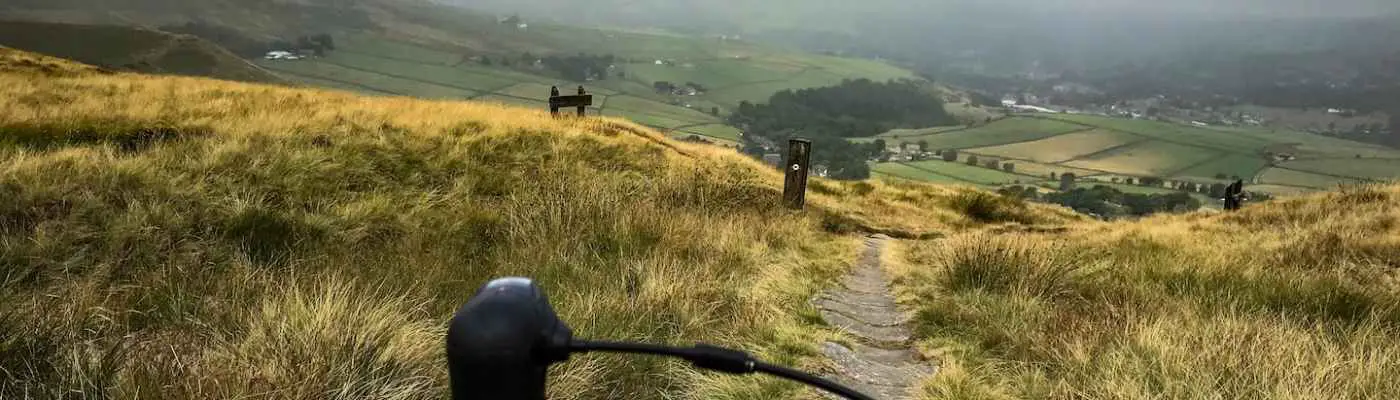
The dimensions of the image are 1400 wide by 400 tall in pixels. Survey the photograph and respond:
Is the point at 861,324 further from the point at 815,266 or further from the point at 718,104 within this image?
the point at 718,104

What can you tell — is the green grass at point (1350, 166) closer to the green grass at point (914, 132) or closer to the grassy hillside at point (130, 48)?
the green grass at point (914, 132)

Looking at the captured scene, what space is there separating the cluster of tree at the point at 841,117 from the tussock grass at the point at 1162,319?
1828 inches

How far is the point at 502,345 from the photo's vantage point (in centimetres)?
118

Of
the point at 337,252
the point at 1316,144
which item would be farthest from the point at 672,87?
the point at 337,252

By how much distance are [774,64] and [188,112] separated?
167 meters

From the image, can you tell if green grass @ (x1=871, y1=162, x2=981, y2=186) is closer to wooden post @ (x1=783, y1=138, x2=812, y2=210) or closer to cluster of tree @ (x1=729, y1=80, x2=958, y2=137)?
cluster of tree @ (x1=729, y1=80, x2=958, y2=137)

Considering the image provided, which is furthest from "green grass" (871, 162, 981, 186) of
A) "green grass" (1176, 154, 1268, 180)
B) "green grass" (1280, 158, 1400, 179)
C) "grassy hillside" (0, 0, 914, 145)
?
"green grass" (1280, 158, 1400, 179)

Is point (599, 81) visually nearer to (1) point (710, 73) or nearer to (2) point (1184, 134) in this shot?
(1) point (710, 73)

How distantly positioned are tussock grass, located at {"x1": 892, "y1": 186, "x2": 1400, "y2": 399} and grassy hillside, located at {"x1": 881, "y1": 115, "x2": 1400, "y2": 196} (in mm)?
48883

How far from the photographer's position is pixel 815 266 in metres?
7.49

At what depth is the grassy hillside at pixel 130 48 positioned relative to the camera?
58469 mm

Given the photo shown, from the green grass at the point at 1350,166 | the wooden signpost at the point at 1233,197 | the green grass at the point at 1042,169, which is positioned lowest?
the green grass at the point at 1042,169

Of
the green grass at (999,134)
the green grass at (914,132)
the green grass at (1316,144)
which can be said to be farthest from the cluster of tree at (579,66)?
the green grass at (1316,144)

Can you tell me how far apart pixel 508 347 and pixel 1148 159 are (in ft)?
293
